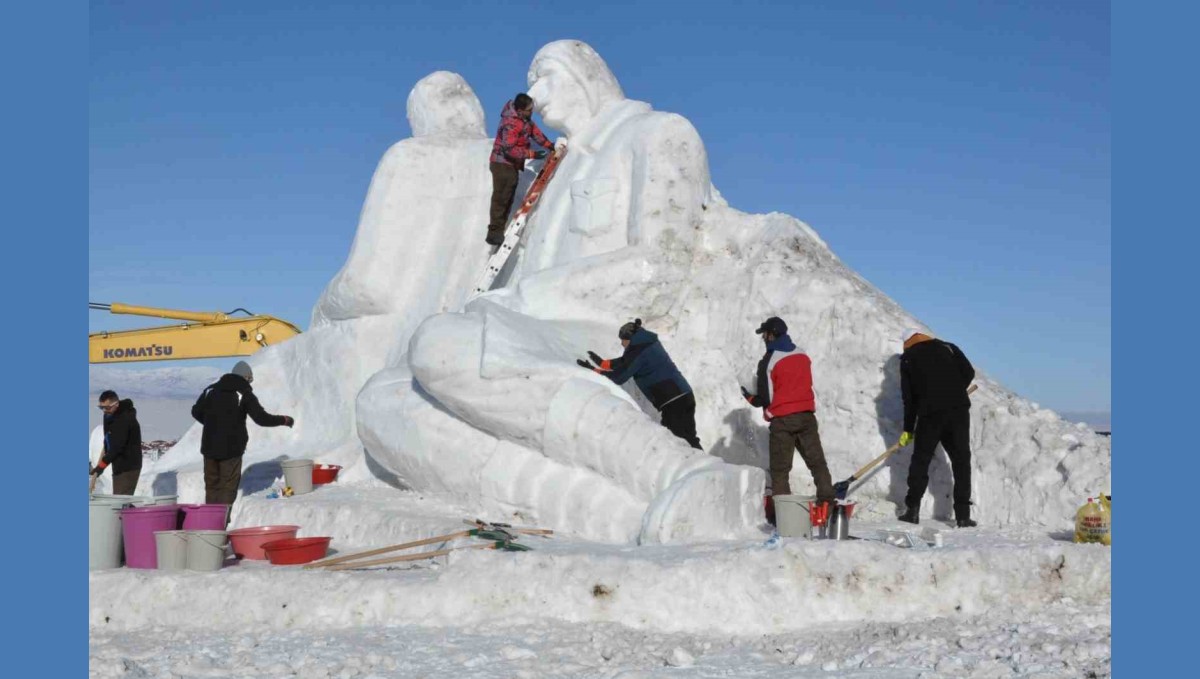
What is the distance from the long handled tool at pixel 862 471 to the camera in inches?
339

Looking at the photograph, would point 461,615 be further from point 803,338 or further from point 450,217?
point 450,217

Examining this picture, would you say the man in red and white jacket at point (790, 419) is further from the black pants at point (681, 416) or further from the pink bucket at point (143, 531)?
the pink bucket at point (143, 531)

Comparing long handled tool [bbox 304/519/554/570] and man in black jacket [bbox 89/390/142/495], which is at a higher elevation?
man in black jacket [bbox 89/390/142/495]

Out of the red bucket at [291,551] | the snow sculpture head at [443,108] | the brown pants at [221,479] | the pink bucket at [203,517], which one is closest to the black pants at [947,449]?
the red bucket at [291,551]

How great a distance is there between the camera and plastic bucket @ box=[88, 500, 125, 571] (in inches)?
324

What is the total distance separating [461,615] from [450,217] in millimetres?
7305

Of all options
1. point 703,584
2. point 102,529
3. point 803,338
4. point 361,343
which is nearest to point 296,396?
point 361,343

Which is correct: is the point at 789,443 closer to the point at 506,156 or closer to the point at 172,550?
the point at 172,550

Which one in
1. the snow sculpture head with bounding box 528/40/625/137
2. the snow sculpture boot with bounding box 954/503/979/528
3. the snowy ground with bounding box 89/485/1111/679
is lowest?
the snowy ground with bounding box 89/485/1111/679

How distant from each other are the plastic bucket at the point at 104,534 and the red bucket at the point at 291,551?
3.47ft

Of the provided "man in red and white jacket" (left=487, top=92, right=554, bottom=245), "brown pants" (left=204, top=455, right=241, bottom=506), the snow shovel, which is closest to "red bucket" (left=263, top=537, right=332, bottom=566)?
the snow shovel

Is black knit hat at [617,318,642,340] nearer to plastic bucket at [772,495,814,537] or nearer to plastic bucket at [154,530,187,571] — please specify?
plastic bucket at [772,495,814,537]

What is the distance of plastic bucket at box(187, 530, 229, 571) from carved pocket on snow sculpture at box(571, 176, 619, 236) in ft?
13.8

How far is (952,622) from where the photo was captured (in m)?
6.04
